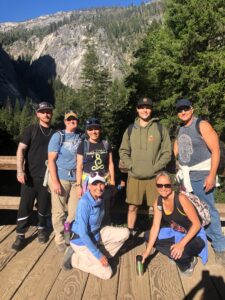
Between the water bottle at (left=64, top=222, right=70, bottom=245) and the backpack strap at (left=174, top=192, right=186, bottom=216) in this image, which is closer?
the backpack strap at (left=174, top=192, right=186, bottom=216)

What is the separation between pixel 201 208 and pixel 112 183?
1279 millimetres

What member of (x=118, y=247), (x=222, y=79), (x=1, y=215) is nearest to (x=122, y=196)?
(x=1, y=215)

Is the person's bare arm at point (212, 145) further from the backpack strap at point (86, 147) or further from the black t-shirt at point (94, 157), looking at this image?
the backpack strap at point (86, 147)

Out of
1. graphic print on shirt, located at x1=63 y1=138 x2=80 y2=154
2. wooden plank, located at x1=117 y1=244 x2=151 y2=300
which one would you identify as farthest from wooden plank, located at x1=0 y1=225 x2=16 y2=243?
wooden plank, located at x1=117 y1=244 x2=151 y2=300

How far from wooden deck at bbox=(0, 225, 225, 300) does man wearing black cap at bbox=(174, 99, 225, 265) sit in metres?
0.40

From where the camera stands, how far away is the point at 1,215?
14922 mm

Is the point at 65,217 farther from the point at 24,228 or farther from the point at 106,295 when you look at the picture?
the point at 106,295

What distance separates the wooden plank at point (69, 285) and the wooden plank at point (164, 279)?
0.83 meters

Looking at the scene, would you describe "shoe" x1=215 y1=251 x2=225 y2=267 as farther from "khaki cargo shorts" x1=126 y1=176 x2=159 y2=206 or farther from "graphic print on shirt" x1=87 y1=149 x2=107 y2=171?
Answer: "graphic print on shirt" x1=87 y1=149 x2=107 y2=171

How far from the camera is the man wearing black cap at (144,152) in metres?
5.00

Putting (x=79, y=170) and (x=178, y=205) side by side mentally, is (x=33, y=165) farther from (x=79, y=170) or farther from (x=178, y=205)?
(x=178, y=205)

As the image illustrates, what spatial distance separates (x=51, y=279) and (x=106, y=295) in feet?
2.50

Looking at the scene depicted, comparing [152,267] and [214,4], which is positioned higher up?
[214,4]

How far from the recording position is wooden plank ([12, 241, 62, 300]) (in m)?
4.07
